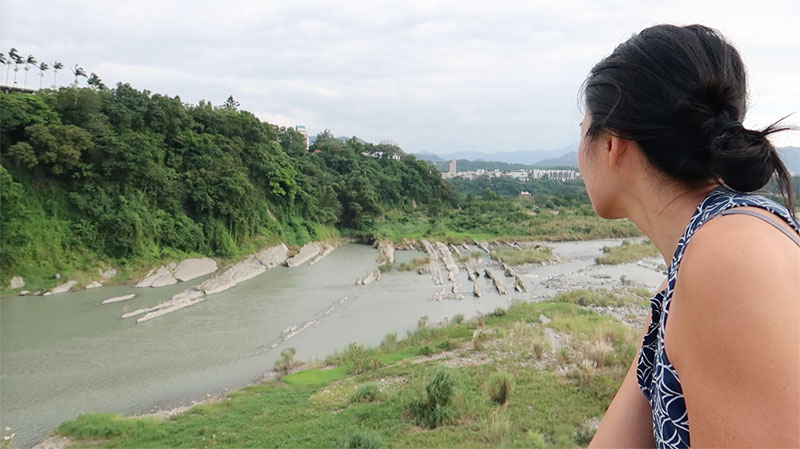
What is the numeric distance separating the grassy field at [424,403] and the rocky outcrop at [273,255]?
10383 millimetres

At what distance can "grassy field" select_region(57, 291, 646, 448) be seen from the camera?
14.6ft

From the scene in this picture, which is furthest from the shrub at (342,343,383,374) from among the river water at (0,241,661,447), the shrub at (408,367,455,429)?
the shrub at (408,367,455,429)

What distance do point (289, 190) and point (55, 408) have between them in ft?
→ 51.6

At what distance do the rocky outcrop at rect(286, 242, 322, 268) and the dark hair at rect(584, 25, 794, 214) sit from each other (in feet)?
59.8

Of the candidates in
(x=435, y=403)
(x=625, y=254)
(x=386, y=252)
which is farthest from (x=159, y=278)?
(x=625, y=254)

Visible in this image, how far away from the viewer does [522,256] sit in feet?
65.8

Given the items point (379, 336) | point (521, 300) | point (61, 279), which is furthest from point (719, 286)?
point (61, 279)

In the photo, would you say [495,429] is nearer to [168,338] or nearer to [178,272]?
[168,338]

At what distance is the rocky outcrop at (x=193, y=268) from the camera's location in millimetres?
14906

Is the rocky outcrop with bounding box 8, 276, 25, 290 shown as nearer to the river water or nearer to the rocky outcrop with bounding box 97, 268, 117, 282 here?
the river water

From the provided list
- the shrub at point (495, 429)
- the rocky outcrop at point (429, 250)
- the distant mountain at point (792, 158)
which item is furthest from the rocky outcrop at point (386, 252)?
the distant mountain at point (792, 158)

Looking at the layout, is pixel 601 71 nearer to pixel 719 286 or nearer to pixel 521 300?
pixel 719 286

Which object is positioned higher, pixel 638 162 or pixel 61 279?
pixel 638 162

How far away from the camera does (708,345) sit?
453mm
